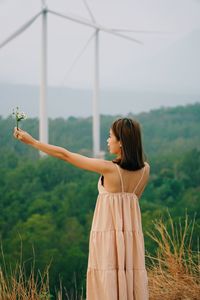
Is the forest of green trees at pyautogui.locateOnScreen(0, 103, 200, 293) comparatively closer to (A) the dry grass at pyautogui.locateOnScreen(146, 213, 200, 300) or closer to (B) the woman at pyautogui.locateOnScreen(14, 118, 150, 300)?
(A) the dry grass at pyautogui.locateOnScreen(146, 213, 200, 300)

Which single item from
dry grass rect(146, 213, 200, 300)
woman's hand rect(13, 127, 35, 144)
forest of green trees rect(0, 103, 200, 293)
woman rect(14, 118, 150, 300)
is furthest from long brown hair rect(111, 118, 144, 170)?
forest of green trees rect(0, 103, 200, 293)

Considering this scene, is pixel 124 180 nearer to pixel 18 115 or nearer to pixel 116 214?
pixel 116 214

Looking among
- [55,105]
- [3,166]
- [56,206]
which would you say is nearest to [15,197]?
[56,206]

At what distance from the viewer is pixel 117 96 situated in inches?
3297

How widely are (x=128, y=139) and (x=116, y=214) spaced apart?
433 mm

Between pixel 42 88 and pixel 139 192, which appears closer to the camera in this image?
pixel 139 192

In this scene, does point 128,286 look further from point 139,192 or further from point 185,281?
point 185,281

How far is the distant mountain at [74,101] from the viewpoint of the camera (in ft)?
238

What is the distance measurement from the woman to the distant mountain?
65431mm

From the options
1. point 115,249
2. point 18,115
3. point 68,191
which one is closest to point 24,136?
point 18,115

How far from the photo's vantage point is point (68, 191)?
43.2 meters

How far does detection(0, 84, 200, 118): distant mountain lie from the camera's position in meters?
72.7

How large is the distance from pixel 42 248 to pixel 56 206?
32.1 ft

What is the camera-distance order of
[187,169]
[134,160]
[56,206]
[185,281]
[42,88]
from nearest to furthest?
1. [134,160]
2. [185,281]
3. [42,88]
4. [56,206]
5. [187,169]
